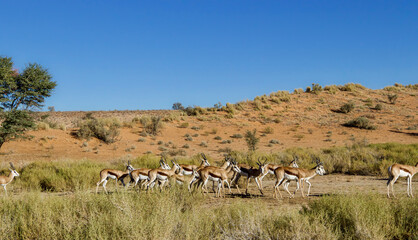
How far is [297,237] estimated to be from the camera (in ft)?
16.6

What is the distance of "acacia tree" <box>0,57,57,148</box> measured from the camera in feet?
71.9

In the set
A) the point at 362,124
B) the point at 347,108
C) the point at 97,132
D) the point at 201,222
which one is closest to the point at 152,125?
the point at 97,132

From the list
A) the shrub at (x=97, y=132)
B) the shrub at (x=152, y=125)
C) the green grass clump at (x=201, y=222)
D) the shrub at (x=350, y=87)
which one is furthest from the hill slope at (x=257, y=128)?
the green grass clump at (x=201, y=222)

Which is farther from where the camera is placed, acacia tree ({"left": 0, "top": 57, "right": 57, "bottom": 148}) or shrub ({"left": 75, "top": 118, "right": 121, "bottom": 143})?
shrub ({"left": 75, "top": 118, "right": 121, "bottom": 143})

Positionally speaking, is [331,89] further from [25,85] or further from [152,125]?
[25,85]

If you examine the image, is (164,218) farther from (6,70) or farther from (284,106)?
(284,106)

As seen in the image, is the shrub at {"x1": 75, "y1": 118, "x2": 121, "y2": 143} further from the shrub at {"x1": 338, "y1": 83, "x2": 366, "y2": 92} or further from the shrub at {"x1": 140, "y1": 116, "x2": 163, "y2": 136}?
the shrub at {"x1": 338, "y1": 83, "x2": 366, "y2": 92}

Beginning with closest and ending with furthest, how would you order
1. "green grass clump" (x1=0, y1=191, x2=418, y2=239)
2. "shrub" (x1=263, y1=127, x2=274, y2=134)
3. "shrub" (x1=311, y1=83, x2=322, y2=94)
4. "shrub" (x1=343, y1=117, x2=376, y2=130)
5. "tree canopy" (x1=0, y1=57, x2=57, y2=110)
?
"green grass clump" (x1=0, y1=191, x2=418, y2=239) → "tree canopy" (x1=0, y1=57, x2=57, y2=110) → "shrub" (x1=263, y1=127, x2=274, y2=134) → "shrub" (x1=343, y1=117, x2=376, y2=130) → "shrub" (x1=311, y1=83, x2=322, y2=94)

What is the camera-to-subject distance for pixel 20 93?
→ 2247cm

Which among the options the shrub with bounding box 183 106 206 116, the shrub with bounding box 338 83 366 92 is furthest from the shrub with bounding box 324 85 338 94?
the shrub with bounding box 183 106 206 116

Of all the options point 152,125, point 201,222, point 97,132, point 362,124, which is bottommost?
point 201,222

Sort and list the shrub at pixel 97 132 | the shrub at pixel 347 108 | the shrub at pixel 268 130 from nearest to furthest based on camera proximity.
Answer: the shrub at pixel 97 132 → the shrub at pixel 268 130 → the shrub at pixel 347 108

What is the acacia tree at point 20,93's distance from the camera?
2191cm

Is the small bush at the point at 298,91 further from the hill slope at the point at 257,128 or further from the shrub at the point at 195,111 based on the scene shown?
the shrub at the point at 195,111
